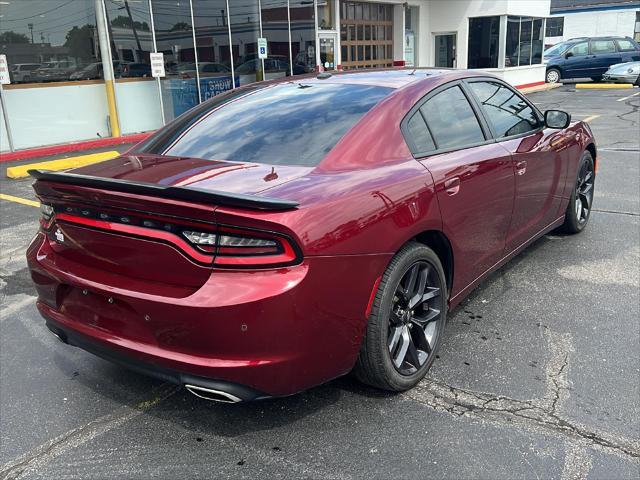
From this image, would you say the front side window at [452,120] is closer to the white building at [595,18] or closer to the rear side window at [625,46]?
the rear side window at [625,46]

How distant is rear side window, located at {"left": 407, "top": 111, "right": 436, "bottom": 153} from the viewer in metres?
3.16

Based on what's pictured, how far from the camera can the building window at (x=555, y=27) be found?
141ft

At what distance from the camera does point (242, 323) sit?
7.46 ft

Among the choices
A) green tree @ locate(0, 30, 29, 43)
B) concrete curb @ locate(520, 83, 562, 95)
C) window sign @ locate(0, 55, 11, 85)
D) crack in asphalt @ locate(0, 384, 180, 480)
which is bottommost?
crack in asphalt @ locate(0, 384, 180, 480)

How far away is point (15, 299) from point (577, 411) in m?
3.97

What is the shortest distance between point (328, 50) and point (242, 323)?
1643 centimetres

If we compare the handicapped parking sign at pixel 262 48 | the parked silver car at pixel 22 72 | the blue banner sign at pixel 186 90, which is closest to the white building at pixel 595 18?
the handicapped parking sign at pixel 262 48

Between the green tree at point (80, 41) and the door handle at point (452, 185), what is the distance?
1076cm

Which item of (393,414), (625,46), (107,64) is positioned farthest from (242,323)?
(625,46)

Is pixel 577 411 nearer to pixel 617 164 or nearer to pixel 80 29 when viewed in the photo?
pixel 617 164

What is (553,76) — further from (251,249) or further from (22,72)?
(251,249)

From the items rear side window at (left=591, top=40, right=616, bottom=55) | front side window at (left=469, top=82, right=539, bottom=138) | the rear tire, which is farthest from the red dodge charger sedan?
rear side window at (left=591, top=40, right=616, bottom=55)

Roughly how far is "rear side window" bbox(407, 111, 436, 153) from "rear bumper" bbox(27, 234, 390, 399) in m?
0.82

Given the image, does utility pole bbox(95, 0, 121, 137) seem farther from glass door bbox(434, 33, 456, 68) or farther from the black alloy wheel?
glass door bbox(434, 33, 456, 68)
